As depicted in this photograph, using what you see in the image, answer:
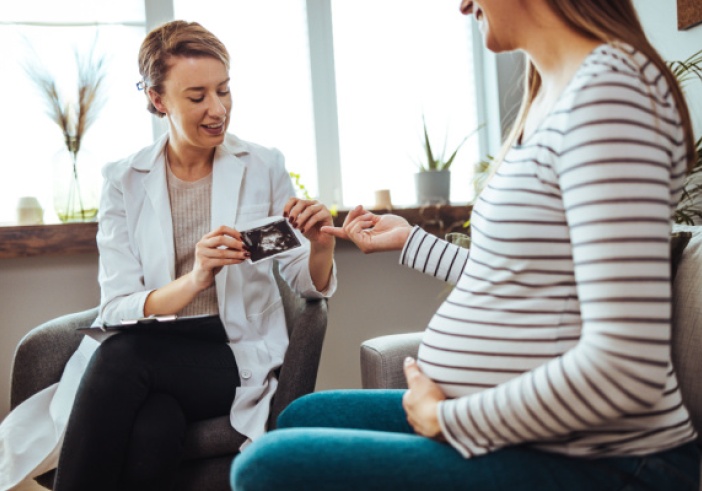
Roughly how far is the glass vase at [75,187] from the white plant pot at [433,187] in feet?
4.34

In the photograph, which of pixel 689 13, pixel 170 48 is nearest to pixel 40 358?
pixel 170 48

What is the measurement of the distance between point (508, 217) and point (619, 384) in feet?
0.76

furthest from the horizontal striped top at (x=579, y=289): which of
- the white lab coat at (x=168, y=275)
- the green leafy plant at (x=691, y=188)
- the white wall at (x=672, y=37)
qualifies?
the white wall at (x=672, y=37)

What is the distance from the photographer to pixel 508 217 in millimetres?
809

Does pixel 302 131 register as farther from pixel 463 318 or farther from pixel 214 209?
pixel 463 318

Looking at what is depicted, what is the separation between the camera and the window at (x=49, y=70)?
2.52 m

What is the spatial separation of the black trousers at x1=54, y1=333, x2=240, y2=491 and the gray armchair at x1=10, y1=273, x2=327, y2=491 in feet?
0.27

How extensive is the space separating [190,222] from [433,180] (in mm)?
1241

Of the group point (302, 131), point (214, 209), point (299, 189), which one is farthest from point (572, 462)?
point (302, 131)

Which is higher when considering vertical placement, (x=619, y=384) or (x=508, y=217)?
(x=508, y=217)

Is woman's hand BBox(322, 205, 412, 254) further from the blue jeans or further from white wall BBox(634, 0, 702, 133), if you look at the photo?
white wall BBox(634, 0, 702, 133)

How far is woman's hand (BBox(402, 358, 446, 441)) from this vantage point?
82cm

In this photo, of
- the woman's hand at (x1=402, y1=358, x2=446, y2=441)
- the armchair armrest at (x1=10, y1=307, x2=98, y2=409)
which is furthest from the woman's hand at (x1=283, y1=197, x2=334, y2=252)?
the woman's hand at (x1=402, y1=358, x2=446, y2=441)

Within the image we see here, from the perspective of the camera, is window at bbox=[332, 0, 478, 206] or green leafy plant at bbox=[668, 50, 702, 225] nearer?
green leafy plant at bbox=[668, 50, 702, 225]
